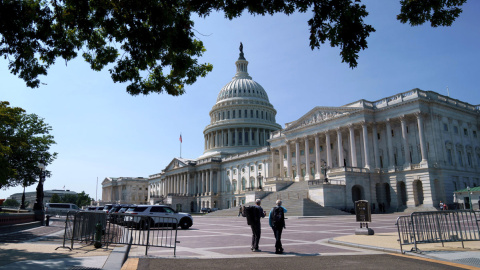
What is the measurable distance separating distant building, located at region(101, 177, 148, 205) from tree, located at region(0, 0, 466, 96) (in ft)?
484

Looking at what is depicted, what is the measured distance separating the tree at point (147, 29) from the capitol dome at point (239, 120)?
101162mm

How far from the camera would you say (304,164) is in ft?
233

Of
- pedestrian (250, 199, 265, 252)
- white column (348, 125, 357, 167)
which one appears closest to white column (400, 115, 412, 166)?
Answer: white column (348, 125, 357, 167)

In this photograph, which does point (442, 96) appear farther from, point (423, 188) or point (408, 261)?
point (408, 261)

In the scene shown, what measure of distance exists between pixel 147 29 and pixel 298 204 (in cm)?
4251

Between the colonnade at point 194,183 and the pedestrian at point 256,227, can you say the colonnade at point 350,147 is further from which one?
the pedestrian at point 256,227

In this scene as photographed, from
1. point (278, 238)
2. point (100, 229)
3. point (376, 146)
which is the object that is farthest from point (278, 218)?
point (376, 146)

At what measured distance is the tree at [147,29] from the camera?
8.36m

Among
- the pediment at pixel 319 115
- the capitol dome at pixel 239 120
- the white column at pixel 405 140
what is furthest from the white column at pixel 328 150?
the capitol dome at pixel 239 120

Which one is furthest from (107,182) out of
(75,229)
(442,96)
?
(75,229)

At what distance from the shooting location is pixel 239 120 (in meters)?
118

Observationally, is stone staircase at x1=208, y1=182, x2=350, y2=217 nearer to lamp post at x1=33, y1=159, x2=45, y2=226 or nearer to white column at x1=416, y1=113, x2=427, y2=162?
white column at x1=416, y1=113, x2=427, y2=162

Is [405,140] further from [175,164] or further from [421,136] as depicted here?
[175,164]

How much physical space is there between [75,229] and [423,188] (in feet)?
160
